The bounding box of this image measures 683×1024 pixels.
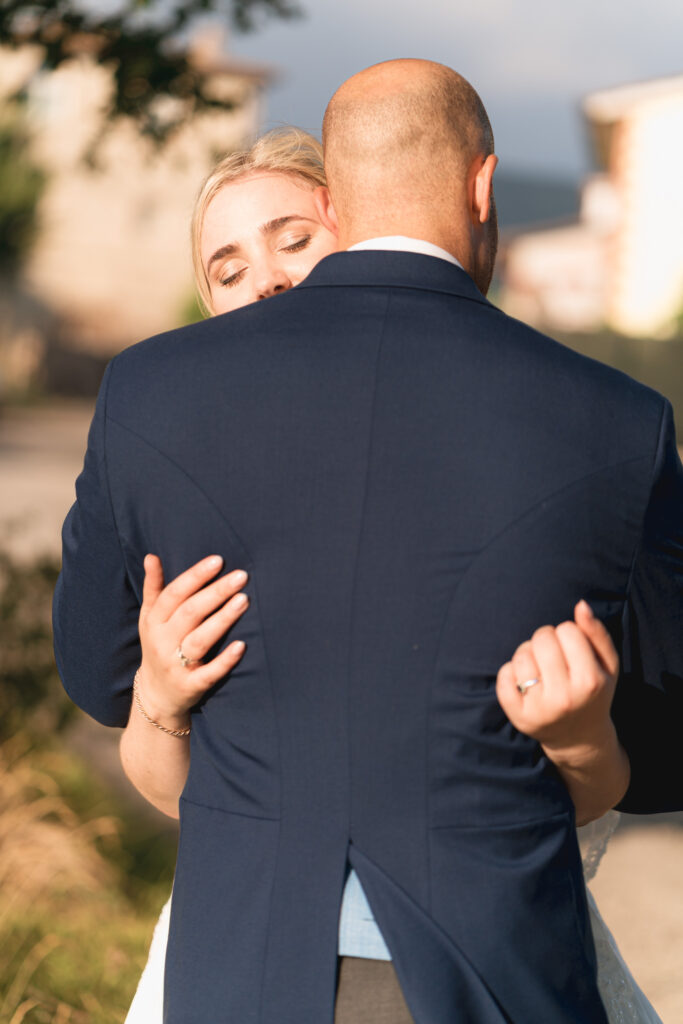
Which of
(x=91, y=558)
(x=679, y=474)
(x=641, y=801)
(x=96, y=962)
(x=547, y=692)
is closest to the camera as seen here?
(x=547, y=692)

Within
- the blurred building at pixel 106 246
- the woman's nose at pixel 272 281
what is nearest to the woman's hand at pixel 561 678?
the woman's nose at pixel 272 281

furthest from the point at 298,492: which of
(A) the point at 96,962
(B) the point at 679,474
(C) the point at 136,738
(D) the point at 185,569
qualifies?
(A) the point at 96,962

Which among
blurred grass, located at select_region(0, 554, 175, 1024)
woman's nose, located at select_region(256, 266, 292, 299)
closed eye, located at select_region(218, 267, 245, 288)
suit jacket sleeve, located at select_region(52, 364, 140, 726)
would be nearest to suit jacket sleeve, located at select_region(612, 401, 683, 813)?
suit jacket sleeve, located at select_region(52, 364, 140, 726)

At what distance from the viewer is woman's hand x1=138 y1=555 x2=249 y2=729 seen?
1517mm

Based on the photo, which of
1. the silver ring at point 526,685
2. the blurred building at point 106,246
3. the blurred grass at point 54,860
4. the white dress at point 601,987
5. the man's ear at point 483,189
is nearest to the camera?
the silver ring at point 526,685

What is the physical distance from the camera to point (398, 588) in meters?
1.43

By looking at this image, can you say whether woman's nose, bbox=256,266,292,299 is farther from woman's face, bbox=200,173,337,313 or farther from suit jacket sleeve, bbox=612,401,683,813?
suit jacket sleeve, bbox=612,401,683,813

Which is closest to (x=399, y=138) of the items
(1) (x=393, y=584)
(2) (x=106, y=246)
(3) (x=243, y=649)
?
(1) (x=393, y=584)

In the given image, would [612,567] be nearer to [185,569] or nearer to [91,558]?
[185,569]

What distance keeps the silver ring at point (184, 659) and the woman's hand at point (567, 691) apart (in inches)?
18.1

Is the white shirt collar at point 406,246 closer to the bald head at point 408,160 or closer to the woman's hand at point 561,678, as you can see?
the bald head at point 408,160

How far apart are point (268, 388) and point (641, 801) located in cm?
94

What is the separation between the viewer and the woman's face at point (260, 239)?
254 centimetres

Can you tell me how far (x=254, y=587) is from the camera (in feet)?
4.89
